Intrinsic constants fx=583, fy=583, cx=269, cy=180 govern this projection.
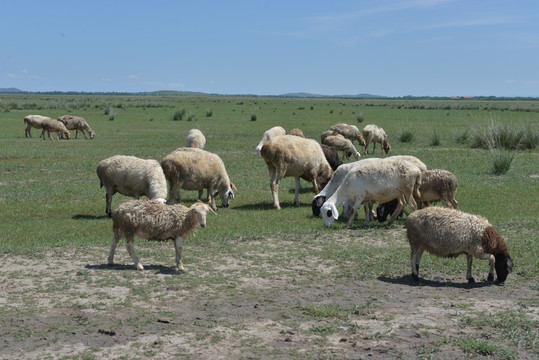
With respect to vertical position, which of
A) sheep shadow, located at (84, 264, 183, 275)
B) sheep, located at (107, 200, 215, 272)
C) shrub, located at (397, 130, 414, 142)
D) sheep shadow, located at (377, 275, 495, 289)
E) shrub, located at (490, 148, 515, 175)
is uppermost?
shrub, located at (397, 130, 414, 142)

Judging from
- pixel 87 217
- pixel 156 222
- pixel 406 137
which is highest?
pixel 406 137

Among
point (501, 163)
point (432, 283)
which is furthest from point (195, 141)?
point (432, 283)

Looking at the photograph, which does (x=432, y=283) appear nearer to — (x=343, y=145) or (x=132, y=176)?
(x=132, y=176)

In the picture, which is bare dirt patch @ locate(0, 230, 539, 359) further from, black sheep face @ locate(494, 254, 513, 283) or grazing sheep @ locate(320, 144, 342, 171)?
grazing sheep @ locate(320, 144, 342, 171)

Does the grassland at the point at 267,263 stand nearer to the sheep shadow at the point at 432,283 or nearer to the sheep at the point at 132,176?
the sheep shadow at the point at 432,283

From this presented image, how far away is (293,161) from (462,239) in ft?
25.5

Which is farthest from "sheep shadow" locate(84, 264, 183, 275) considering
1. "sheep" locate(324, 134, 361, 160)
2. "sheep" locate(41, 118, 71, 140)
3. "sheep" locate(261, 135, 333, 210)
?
"sheep" locate(41, 118, 71, 140)

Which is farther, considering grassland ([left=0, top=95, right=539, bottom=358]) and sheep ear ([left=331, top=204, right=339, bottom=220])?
sheep ear ([left=331, top=204, right=339, bottom=220])

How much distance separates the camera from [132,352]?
6359 mm

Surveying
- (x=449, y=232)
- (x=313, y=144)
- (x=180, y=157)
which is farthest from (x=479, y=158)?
(x=449, y=232)

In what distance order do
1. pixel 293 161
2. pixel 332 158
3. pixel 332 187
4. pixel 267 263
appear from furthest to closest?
pixel 332 158
pixel 293 161
pixel 332 187
pixel 267 263

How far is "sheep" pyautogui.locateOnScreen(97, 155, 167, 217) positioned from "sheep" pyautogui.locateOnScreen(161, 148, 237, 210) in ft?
1.88

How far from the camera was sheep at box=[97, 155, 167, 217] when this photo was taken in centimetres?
1373

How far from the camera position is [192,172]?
1482cm
